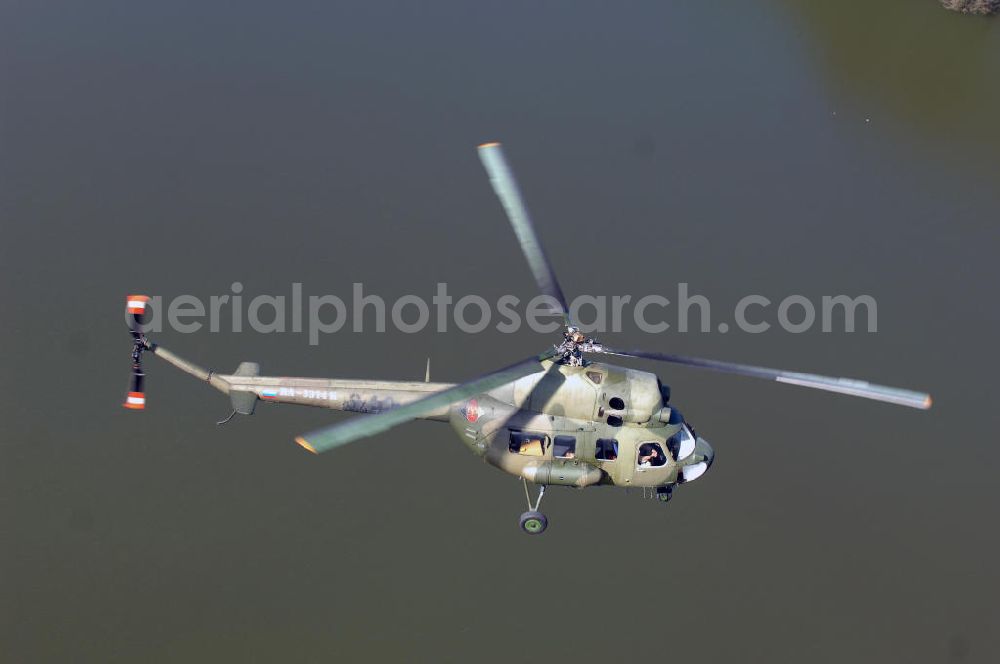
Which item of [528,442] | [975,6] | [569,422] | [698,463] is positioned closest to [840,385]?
[698,463]

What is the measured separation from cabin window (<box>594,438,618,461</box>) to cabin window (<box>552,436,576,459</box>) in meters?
0.38

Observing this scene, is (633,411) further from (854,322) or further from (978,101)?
(978,101)

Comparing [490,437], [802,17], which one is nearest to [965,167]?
[802,17]

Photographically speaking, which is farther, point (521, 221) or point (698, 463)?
point (698, 463)

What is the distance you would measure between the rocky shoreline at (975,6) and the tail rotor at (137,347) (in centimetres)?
2475

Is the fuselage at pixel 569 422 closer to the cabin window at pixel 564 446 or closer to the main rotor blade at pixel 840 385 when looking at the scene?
the cabin window at pixel 564 446

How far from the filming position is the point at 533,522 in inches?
547

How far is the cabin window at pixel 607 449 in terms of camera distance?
13.5 meters

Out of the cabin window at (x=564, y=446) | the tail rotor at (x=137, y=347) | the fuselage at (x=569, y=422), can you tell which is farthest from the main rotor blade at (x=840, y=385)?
the tail rotor at (x=137, y=347)

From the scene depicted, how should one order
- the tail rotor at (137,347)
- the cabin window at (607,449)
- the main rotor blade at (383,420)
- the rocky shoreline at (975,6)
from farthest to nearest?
the rocky shoreline at (975,6), the tail rotor at (137,347), the cabin window at (607,449), the main rotor blade at (383,420)

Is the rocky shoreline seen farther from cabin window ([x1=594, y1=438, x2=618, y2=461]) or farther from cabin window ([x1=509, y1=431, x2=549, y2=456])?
cabin window ([x1=509, y1=431, x2=549, y2=456])

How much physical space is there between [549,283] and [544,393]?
6.53 feet

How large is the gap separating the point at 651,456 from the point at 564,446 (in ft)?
4.52

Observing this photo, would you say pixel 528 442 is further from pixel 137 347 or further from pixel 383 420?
pixel 137 347
